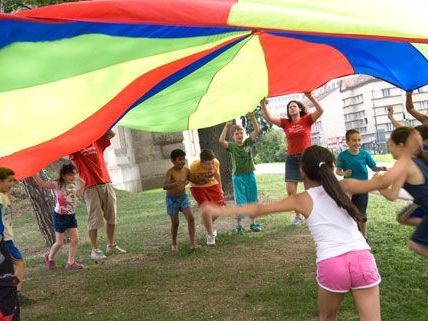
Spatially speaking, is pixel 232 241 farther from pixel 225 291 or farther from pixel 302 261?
pixel 225 291

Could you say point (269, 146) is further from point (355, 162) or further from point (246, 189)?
point (355, 162)

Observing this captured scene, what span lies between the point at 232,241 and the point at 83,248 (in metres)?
2.22

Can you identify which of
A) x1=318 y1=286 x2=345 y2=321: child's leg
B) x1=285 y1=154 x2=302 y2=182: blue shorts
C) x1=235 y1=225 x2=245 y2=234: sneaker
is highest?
x1=285 y1=154 x2=302 y2=182: blue shorts

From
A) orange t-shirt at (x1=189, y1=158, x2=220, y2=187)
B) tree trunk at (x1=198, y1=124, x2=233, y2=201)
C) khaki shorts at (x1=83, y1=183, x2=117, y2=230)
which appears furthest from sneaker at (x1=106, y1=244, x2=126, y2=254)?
tree trunk at (x1=198, y1=124, x2=233, y2=201)

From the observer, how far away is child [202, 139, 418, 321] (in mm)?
2949

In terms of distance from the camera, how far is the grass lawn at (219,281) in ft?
14.6

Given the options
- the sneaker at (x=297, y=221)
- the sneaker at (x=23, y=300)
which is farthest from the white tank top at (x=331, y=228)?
the sneaker at (x=297, y=221)

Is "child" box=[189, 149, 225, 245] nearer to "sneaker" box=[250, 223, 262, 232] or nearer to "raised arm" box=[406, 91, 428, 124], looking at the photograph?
"sneaker" box=[250, 223, 262, 232]

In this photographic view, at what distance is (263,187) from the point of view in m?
14.6

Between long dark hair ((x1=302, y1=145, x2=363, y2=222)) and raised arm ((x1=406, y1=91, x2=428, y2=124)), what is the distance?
282 centimetres

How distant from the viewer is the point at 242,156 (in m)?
7.76

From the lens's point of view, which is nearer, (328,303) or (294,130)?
(328,303)

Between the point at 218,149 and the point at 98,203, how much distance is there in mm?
4823

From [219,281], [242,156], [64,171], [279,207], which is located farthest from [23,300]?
[242,156]
